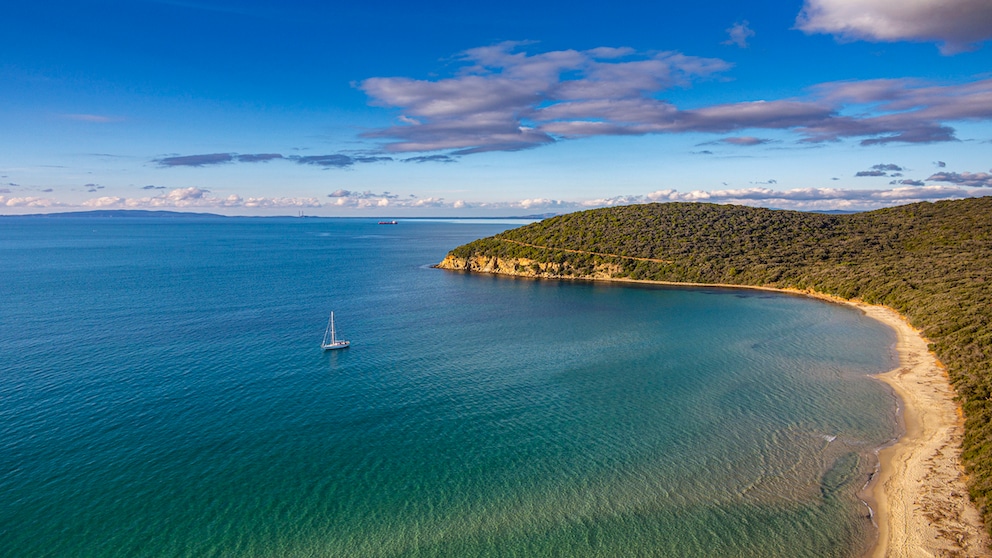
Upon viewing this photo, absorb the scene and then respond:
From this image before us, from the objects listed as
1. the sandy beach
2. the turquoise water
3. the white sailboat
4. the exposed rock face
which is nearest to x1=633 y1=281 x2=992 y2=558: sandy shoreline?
the sandy beach

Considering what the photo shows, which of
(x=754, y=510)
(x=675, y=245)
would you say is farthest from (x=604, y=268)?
(x=754, y=510)

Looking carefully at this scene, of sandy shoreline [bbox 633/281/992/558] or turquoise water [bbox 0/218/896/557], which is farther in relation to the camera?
turquoise water [bbox 0/218/896/557]

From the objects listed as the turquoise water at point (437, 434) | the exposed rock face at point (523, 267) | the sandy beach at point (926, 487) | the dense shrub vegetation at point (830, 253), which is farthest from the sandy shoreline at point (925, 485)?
the exposed rock face at point (523, 267)

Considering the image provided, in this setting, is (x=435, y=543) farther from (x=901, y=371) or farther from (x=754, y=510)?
(x=901, y=371)

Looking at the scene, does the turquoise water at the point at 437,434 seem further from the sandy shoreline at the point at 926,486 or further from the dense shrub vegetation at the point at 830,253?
the dense shrub vegetation at the point at 830,253

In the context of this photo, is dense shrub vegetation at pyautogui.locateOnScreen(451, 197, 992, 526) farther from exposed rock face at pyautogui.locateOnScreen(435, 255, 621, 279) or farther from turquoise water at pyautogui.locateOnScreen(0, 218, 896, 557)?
turquoise water at pyautogui.locateOnScreen(0, 218, 896, 557)

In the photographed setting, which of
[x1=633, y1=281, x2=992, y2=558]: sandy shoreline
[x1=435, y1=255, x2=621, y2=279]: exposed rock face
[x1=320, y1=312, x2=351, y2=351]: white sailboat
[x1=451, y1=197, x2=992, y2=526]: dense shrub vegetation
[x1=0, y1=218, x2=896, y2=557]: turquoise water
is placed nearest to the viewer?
[x1=633, y1=281, x2=992, y2=558]: sandy shoreline

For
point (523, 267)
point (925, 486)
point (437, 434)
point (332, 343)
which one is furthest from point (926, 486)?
point (523, 267)
